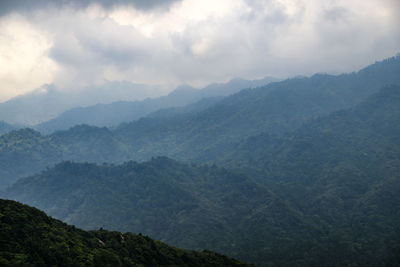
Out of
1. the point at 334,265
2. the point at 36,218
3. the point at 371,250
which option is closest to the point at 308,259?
the point at 334,265

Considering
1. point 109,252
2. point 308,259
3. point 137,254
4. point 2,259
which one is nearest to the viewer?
point 2,259

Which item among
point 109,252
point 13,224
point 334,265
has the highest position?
point 13,224

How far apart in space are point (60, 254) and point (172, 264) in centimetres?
3010

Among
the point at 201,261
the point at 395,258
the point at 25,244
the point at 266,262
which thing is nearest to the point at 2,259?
the point at 25,244

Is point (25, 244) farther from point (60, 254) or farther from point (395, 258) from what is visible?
point (395, 258)

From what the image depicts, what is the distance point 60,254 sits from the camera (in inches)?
2394

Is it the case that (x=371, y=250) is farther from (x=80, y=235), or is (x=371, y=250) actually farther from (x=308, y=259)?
(x=80, y=235)

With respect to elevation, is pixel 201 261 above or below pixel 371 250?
above

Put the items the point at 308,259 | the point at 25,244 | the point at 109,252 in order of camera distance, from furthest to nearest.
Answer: the point at 308,259 < the point at 109,252 < the point at 25,244

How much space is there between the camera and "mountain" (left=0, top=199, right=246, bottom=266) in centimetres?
5809

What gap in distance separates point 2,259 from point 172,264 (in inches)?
1630

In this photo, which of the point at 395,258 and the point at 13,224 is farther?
the point at 395,258

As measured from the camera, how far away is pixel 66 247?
65.1m

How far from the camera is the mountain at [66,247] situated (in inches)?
2287
